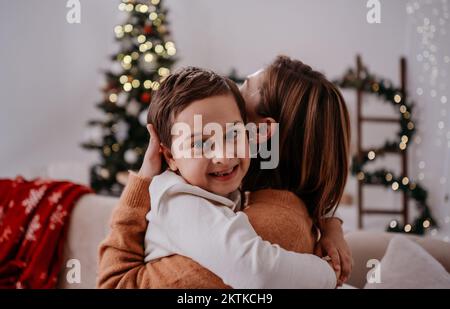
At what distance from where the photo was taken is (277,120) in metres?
0.90

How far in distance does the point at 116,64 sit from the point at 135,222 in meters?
2.67

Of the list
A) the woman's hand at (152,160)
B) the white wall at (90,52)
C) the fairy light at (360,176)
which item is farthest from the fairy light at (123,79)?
the woman's hand at (152,160)

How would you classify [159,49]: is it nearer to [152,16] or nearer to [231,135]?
[152,16]

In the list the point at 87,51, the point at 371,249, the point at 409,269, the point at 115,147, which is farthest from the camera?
the point at 87,51

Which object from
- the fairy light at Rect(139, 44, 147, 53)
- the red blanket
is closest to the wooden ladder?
the fairy light at Rect(139, 44, 147, 53)

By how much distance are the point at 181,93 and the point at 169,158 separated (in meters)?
0.14

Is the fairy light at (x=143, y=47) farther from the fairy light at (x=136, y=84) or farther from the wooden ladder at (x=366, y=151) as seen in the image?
the wooden ladder at (x=366, y=151)

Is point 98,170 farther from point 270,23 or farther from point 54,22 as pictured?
point 270,23

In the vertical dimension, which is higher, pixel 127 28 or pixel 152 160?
pixel 127 28

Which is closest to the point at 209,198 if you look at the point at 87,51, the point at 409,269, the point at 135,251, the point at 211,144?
the point at 211,144

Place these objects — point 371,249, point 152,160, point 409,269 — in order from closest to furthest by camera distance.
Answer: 1. point 152,160
2. point 409,269
3. point 371,249

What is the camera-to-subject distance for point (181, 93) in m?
0.81

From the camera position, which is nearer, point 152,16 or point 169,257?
point 169,257

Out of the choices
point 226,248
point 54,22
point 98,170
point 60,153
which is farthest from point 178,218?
point 60,153
